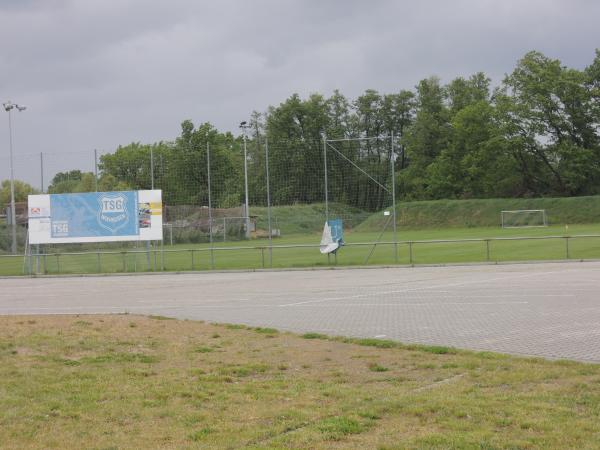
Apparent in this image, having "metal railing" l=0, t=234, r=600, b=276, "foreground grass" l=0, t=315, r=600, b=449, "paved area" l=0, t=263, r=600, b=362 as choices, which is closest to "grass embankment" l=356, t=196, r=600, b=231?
"metal railing" l=0, t=234, r=600, b=276

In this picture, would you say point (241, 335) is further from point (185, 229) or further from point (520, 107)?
point (520, 107)

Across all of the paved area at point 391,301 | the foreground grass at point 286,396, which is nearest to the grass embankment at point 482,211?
the paved area at point 391,301

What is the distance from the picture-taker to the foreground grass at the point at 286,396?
229 inches

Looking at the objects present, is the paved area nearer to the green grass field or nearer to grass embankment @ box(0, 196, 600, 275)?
the green grass field

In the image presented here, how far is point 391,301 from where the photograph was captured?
16.7 meters

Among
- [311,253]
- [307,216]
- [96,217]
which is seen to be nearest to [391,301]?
[307,216]

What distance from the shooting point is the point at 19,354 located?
10.1m

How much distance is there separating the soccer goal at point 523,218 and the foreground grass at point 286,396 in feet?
202

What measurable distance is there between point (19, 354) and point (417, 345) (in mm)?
5287

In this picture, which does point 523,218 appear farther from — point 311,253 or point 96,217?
point 96,217

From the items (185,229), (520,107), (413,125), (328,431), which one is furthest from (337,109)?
(328,431)

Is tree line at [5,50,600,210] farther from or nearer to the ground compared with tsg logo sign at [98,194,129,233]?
farther from the ground

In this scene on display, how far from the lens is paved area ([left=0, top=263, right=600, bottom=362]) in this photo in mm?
11306

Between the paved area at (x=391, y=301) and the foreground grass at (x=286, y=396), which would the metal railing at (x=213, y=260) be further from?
the foreground grass at (x=286, y=396)
